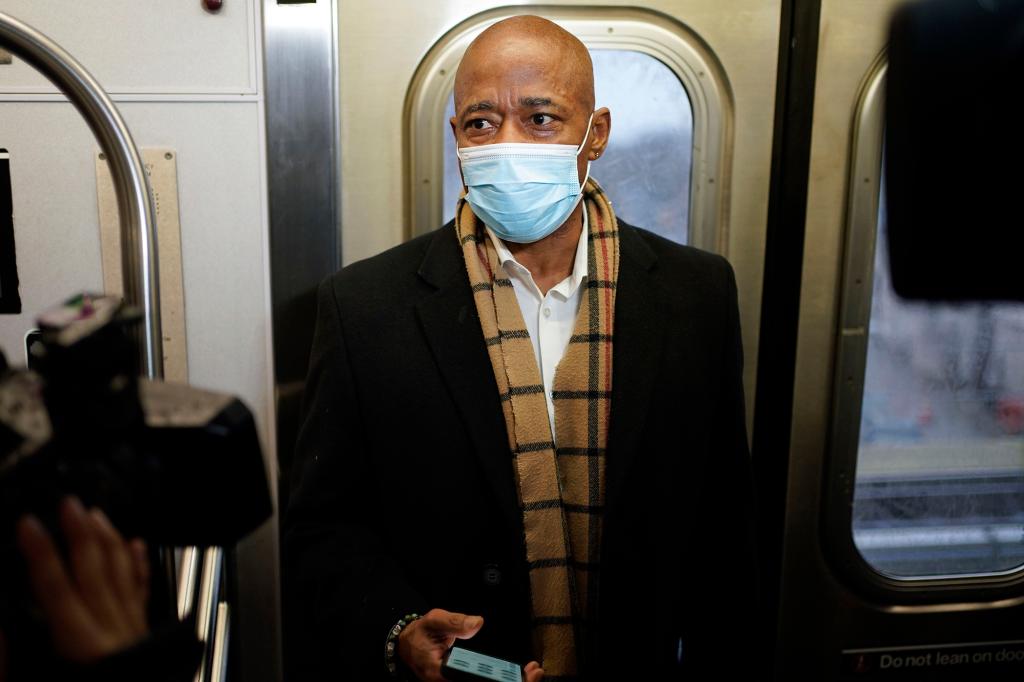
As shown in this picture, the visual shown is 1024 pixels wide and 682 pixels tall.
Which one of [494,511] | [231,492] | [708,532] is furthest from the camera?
[708,532]

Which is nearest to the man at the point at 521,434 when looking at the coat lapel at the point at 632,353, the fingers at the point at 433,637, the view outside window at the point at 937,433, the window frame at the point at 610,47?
the coat lapel at the point at 632,353

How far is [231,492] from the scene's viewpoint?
0.59 meters

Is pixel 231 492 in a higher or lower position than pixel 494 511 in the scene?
higher

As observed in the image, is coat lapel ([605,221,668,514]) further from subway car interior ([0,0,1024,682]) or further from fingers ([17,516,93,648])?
fingers ([17,516,93,648])

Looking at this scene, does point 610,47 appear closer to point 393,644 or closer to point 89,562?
point 393,644

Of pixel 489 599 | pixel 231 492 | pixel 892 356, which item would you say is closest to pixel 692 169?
pixel 892 356

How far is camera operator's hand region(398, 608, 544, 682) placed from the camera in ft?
4.14

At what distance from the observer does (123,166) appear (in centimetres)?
86

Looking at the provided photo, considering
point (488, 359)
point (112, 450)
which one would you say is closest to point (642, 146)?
point (488, 359)

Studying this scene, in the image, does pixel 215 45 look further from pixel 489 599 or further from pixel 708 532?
pixel 708 532

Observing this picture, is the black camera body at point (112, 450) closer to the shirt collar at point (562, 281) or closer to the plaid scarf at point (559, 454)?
the plaid scarf at point (559, 454)

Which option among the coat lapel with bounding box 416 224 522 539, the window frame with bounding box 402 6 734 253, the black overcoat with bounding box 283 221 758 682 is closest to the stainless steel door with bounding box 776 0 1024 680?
the window frame with bounding box 402 6 734 253

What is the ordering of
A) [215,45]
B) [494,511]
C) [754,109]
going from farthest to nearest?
1. [754,109]
2. [215,45]
3. [494,511]

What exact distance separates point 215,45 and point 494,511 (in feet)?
4.02
